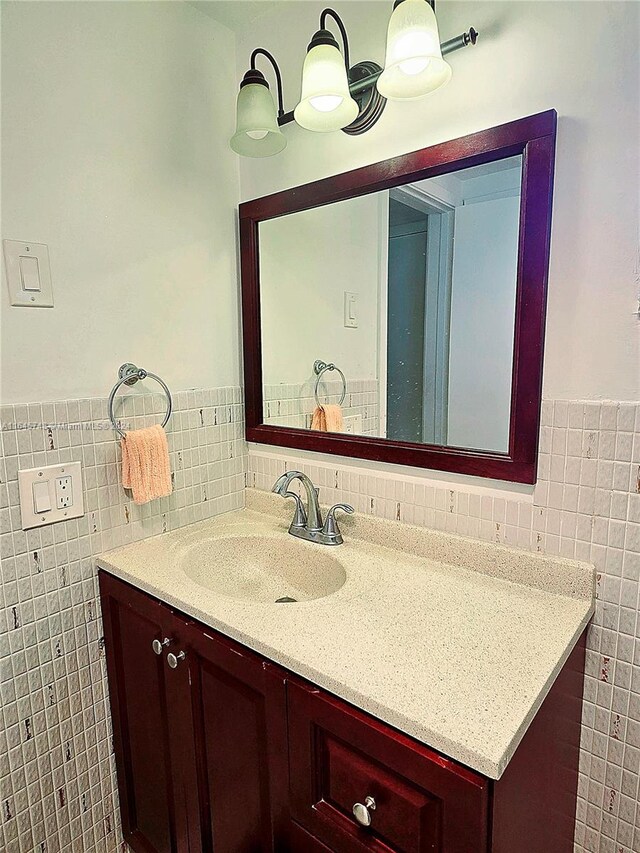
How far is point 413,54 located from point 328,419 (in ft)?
2.71

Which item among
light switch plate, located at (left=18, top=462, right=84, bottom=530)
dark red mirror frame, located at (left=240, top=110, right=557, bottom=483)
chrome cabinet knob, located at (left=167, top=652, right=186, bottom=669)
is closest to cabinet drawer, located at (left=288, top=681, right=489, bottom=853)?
chrome cabinet knob, located at (left=167, top=652, right=186, bottom=669)

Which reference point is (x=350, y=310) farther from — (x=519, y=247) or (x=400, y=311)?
(x=519, y=247)

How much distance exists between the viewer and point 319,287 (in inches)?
55.4

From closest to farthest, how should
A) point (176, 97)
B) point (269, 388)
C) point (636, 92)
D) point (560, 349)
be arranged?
1. point (636, 92)
2. point (560, 349)
3. point (176, 97)
4. point (269, 388)

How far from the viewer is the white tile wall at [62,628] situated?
42.2 inches

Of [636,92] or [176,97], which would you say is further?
[176,97]

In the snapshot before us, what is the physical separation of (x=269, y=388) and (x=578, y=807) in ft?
4.00

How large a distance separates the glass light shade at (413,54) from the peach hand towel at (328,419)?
74cm

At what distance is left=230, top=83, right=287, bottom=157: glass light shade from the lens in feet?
3.79

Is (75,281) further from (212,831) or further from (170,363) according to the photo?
(212,831)

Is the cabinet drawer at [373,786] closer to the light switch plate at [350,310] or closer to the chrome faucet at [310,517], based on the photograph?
the chrome faucet at [310,517]

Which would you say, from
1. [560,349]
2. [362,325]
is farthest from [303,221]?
[560,349]

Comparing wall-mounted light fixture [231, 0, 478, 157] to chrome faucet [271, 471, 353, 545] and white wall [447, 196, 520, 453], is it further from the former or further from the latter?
chrome faucet [271, 471, 353, 545]

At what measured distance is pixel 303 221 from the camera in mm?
1383
